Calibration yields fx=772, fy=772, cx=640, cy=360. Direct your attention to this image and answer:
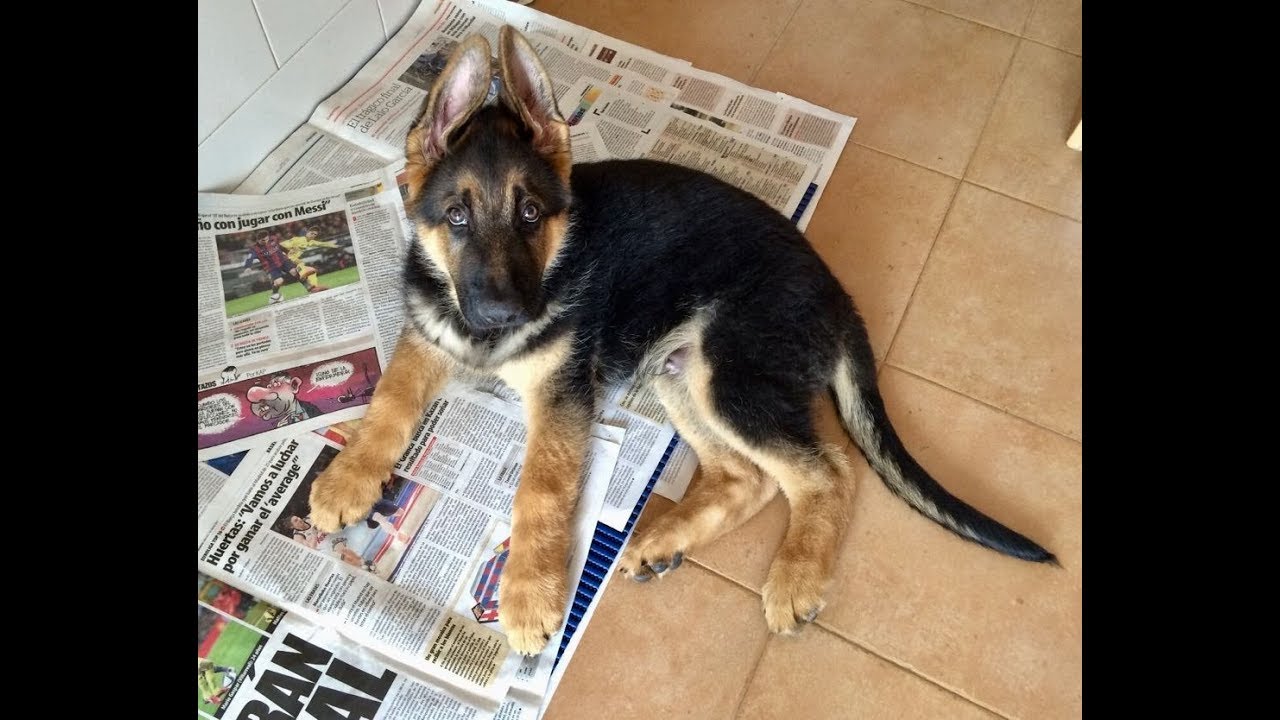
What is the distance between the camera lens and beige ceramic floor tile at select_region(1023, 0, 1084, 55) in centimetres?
306

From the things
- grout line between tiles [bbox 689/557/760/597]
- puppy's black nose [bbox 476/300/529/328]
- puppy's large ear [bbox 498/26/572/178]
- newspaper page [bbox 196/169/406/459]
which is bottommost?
grout line between tiles [bbox 689/557/760/597]

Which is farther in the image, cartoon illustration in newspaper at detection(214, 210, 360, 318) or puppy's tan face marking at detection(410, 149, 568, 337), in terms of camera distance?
cartoon illustration in newspaper at detection(214, 210, 360, 318)

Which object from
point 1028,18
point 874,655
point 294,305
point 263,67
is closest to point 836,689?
point 874,655

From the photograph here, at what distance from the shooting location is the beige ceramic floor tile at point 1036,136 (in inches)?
104

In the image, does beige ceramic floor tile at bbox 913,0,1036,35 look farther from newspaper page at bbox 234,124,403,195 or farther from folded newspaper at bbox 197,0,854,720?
newspaper page at bbox 234,124,403,195

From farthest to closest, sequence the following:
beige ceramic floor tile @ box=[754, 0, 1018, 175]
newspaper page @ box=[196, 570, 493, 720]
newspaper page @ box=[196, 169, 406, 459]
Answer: beige ceramic floor tile @ box=[754, 0, 1018, 175]
newspaper page @ box=[196, 169, 406, 459]
newspaper page @ box=[196, 570, 493, 720]

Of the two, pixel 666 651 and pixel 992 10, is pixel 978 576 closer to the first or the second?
pixel 666 651

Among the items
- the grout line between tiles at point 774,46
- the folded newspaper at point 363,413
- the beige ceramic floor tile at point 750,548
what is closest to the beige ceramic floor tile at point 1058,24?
the grout line between tiles at point 774,46

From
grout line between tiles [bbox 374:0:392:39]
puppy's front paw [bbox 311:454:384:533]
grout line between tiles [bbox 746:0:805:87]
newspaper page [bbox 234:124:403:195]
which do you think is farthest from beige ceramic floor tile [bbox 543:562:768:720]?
grout line between tiles [bbox 374:0:392:39]

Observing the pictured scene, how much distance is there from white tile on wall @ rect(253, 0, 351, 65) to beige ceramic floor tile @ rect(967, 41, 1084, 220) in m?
2.22
